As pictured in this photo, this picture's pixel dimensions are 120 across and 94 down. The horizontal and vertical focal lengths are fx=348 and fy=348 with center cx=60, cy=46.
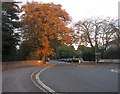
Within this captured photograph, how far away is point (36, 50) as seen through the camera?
7450 cm

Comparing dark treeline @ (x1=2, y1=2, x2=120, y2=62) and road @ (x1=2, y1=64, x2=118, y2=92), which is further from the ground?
dark treeline @ (x1=2, y1=2, x2=120, y2=62)

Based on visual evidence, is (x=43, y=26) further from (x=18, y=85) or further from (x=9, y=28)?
(x=18, y=85)

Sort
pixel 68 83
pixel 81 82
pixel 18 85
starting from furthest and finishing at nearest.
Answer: pixel 81 82 → pixel 68 83 → pixel 18 85

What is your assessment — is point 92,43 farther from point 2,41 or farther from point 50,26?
point 2,41

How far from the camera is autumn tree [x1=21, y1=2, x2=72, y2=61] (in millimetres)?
72188

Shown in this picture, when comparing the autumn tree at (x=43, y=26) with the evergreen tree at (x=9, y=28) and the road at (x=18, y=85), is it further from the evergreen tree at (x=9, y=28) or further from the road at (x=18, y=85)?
the road at (x=18, y=85)

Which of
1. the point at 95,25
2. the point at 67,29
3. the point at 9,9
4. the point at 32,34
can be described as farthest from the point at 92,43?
the point at 9,9

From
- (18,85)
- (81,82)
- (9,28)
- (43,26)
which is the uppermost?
(43,26)

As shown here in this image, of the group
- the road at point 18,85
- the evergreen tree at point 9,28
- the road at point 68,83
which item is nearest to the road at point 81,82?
the road at point 68,83

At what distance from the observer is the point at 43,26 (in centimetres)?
7312

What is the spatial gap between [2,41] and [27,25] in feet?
71.4

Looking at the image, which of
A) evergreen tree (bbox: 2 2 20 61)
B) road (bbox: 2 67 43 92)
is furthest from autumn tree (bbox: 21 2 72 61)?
road (bbox: 2 67 43 92)

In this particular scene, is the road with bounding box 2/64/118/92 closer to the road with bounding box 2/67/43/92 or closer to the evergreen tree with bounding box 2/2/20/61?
the road with bounding box 2/67/43/92

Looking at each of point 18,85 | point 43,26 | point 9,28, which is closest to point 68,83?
point 18,85
